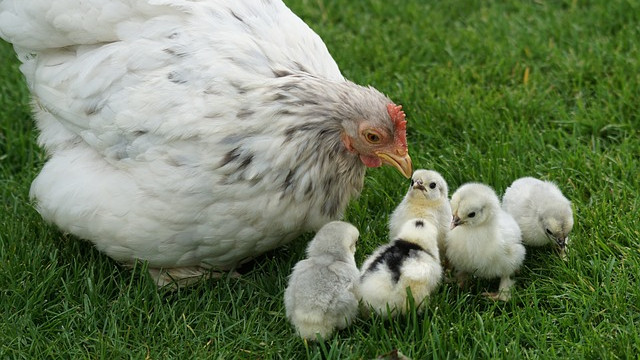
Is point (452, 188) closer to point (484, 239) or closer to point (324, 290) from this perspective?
point (484, 239)

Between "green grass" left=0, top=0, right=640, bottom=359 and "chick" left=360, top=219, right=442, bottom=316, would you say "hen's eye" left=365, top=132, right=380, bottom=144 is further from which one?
"green grass" left=0, top=0, right=640, bottom=359

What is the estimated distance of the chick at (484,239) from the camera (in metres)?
3.90

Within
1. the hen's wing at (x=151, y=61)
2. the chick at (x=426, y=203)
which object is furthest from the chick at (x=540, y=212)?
the hen's wing at (x=151, y=61)

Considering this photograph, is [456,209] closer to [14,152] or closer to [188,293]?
[188,293]

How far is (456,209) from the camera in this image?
392 cm

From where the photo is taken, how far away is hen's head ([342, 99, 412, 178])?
388 cm

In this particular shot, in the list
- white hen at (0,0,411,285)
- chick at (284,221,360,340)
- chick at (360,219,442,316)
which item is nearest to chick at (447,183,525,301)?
chick at (360,219,442,316)

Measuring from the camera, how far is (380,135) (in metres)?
3.88

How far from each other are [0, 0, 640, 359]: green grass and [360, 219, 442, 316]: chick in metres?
0.10

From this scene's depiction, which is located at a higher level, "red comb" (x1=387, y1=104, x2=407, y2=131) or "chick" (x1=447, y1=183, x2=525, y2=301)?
"red comb" (x1=387, y1=104, x2=407, y2=131)

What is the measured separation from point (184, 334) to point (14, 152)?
210cm

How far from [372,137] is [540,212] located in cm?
85

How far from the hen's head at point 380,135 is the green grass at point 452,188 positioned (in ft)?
1.95

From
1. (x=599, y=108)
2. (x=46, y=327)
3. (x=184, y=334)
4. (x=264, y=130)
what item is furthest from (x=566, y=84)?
(x=46, y=327)
